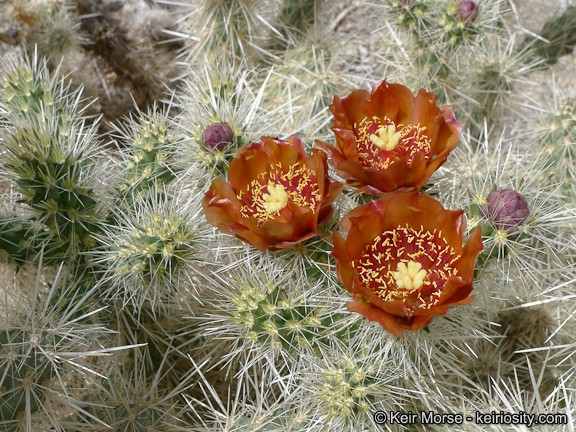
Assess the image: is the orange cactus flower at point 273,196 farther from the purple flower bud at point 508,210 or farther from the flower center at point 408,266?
the purple flower bud at point 508,210

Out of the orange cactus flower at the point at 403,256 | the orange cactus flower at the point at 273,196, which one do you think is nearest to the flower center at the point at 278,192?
the orange cactus flower at the point at 273,196

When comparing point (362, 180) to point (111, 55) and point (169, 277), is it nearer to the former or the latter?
point (169, 277)

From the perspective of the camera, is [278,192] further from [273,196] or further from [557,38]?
[557,38]

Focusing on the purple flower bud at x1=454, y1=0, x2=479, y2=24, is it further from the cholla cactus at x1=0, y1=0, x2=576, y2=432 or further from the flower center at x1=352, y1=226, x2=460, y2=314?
the flower center at x1=352, y1=226, x2=460, y2=314

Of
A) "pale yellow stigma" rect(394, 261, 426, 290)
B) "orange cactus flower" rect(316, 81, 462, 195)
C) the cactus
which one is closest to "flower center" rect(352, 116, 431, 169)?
"orange cactus flower" rect(316, 81, 462, 195)

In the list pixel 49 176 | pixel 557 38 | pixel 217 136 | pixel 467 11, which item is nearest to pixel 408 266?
pixel 217 136
